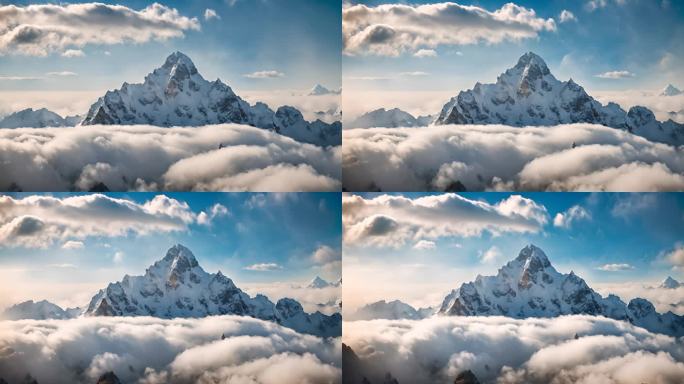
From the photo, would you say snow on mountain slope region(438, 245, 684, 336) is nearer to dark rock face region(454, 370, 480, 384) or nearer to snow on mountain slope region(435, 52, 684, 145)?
dark rock face region(454, 370, 480, 384)

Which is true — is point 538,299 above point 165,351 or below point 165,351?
above

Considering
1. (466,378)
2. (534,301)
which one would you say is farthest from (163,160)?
(534,301)

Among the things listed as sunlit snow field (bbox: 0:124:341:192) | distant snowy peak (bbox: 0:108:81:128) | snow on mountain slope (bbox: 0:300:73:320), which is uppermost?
distant snowy peak (bbox: 0:108:81:128)

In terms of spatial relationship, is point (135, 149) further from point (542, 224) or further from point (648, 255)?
point (648, 255)

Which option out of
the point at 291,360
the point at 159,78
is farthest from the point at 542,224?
the point at 159,78

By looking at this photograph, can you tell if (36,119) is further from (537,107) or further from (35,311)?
(537,107)

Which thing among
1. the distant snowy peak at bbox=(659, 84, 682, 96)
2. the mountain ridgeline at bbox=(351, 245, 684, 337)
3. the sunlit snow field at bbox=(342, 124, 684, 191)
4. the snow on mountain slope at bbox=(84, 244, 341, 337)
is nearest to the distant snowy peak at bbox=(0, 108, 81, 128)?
the snow on mountain slope at bbox=(84, 244, 341, 337)
